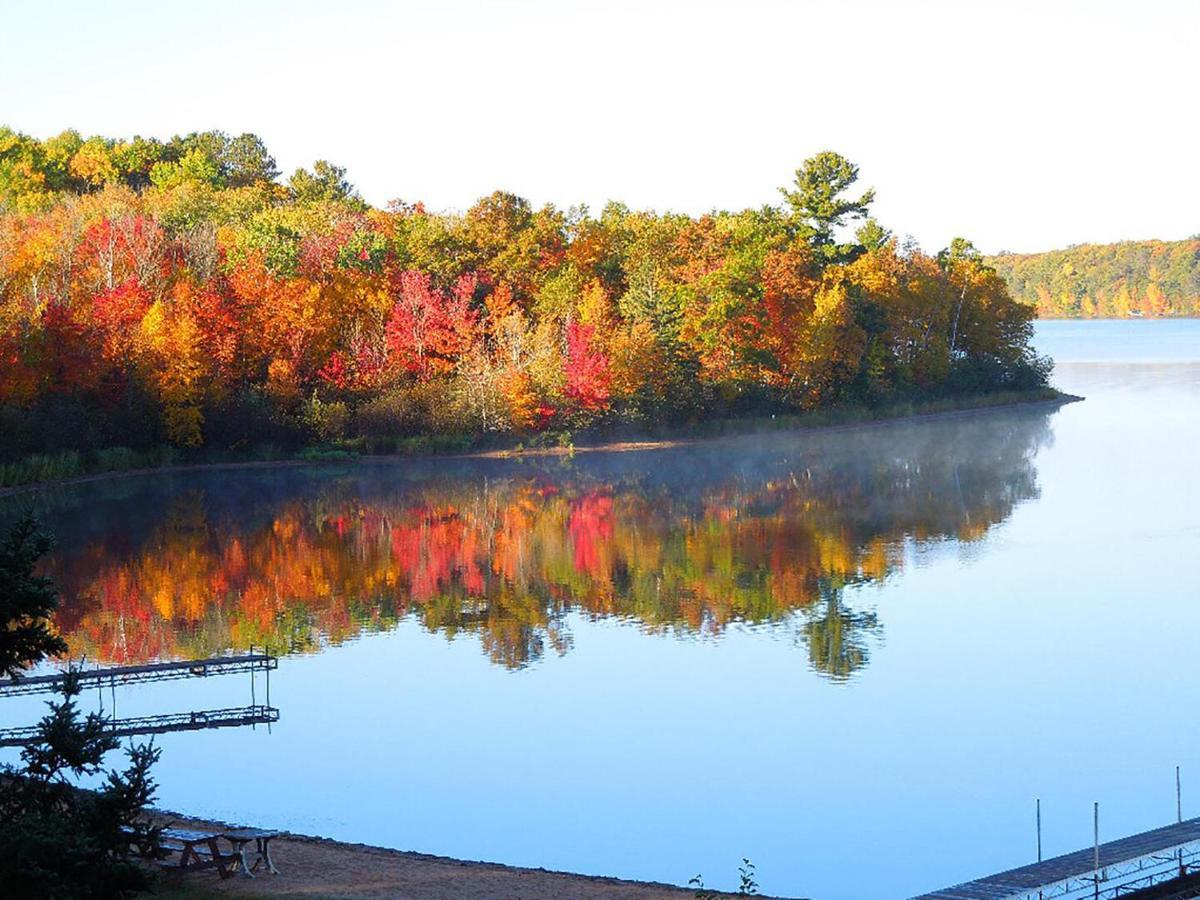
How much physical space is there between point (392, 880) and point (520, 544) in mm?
25001

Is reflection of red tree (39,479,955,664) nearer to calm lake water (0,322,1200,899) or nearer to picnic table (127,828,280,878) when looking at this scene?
calm lake water (0,322,1200,899)

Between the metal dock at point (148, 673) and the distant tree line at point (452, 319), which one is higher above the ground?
the distant tree line at point (452, 319)

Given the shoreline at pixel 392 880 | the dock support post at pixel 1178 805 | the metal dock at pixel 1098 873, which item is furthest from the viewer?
the dock support post at pixel 1178 805

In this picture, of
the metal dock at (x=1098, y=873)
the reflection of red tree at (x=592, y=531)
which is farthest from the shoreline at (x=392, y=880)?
the reflection of red tree at (x=592, y=531)

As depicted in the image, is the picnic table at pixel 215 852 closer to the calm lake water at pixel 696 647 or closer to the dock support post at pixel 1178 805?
the calm lake water at pixel 696 647

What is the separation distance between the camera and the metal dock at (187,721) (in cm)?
2066

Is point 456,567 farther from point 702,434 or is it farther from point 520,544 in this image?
point 702,434

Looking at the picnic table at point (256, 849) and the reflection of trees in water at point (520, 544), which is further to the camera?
the reflection of trees in water at point (520, 544)

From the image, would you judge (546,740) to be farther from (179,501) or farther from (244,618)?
(179,501)

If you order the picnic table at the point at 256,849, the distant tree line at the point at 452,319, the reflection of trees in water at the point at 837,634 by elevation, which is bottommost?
the reflection of trees in water at the point at 837,634

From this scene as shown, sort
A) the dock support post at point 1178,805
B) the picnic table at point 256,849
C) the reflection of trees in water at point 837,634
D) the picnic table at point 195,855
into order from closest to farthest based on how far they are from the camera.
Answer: the dock support post at point 1178,805
the picnic table at point 195,855
the picnic table at point 256,849
the reflection of trees in water at point 837,634

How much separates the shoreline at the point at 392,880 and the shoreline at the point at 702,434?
34834 mm

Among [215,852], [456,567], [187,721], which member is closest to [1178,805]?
[215,852]

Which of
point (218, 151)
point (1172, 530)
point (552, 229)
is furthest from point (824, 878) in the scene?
point (218, 151)
